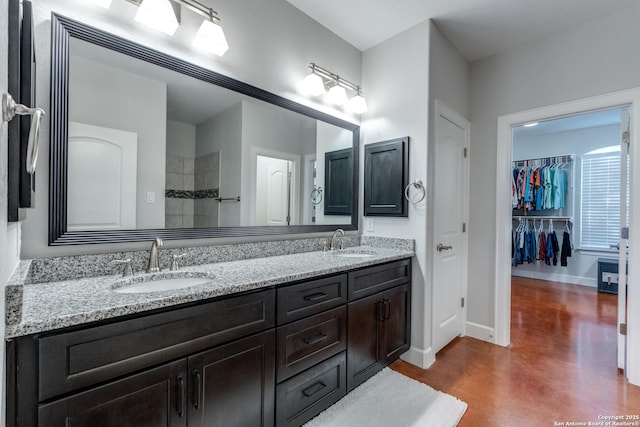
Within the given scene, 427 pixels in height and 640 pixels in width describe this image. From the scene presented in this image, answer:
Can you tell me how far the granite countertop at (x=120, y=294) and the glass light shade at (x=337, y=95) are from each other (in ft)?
4.53

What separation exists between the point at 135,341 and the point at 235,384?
455 mm

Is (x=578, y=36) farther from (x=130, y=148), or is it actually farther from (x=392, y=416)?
(x=130, y=148)

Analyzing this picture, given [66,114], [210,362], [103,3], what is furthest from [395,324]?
[103,3]

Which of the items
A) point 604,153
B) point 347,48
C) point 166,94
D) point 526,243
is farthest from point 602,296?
point 166,94

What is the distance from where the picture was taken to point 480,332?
9.09 ft

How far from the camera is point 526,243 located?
5113 mm

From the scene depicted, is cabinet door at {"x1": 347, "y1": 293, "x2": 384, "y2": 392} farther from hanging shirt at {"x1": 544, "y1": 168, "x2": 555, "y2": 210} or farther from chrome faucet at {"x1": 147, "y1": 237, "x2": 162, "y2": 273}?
hanging shirt at {"x1": 544, "y1": 168, "x2": 555, "y2": 210}

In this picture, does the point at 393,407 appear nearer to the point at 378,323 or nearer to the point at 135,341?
the point at 378,323

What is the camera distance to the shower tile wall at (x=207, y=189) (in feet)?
5.54

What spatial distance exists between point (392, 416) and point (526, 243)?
4752 mm

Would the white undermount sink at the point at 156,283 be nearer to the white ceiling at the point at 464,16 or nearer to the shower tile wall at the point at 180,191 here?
the shower tile wall at the point at 180,191

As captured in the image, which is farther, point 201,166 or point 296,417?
point 201,166

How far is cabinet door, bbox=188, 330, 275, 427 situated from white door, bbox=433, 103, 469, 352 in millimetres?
1570

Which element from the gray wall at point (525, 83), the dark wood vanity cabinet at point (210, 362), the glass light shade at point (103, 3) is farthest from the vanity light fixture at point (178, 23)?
the gray wall at point (525, 83)
